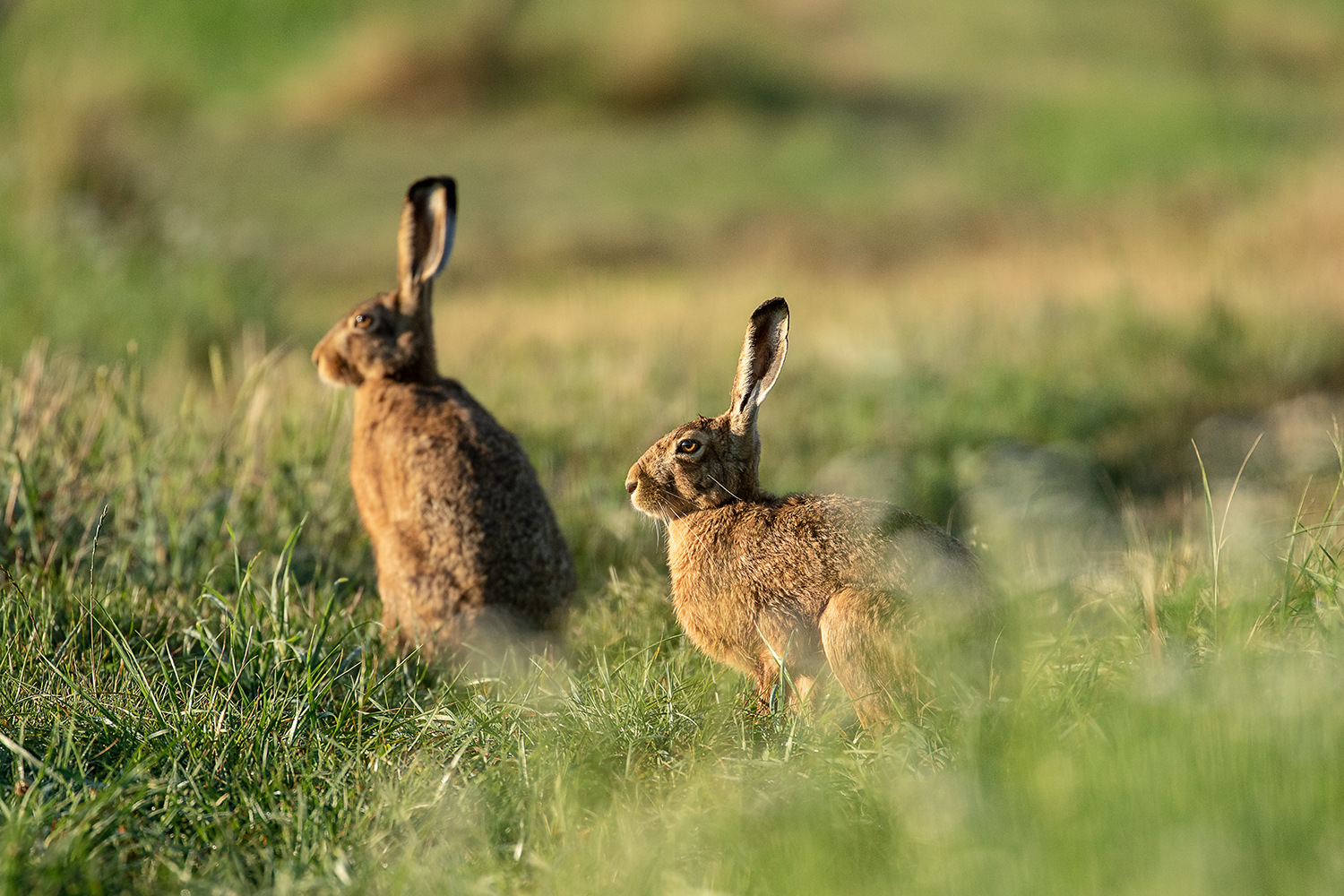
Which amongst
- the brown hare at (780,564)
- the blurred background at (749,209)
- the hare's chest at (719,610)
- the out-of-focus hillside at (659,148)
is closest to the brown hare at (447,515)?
the brown hare at (780,564)

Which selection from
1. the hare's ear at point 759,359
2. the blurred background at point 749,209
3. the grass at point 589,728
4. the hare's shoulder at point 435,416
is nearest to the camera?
the grass at point 589,728

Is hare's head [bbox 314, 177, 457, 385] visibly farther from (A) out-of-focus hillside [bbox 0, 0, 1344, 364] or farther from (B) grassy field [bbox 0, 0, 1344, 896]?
(A) out-of-focus hillside [bbox 0, 0, 1344, 364]

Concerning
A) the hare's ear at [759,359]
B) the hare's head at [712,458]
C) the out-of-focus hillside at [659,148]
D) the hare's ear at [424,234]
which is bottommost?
the hare's head at [712,458]

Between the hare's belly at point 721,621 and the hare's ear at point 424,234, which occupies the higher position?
the hare's ear at point 424,234

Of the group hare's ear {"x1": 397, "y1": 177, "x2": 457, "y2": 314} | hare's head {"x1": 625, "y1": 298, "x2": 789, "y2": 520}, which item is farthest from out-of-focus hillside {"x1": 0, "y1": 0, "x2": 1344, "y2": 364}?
hare's head {"x1": 625, "y1": 298, "x2": 789, "y2": 520}

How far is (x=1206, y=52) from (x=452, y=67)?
13.3 m

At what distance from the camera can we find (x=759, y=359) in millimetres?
3736

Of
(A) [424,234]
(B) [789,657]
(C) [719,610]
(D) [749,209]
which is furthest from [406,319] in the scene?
(D) [749,209]

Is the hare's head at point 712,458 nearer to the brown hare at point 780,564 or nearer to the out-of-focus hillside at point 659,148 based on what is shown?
the brown hare at point 780,564

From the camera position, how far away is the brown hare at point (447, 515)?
4.20 m

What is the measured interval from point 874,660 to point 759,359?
1.00 metres

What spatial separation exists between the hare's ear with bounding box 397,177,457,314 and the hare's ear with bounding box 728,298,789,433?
159cm

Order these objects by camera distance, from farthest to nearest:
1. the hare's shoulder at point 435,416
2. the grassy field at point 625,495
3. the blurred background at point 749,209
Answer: the blurred background at point 749,209 → the hare's shoulder at point 435,416 → the grassy field at point 625,495

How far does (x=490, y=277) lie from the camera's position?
1462cm
